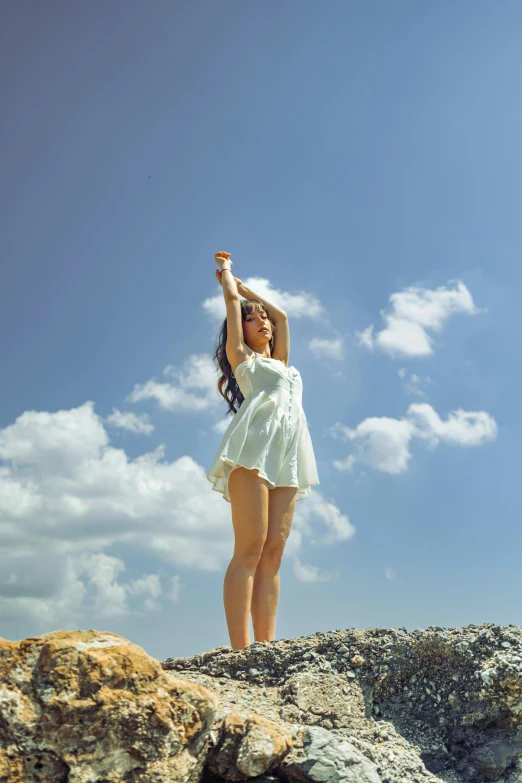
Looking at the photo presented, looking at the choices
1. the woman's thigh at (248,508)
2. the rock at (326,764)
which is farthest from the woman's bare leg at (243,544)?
the rock at (326,764)

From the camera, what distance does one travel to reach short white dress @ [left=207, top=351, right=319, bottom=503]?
5.68 metres

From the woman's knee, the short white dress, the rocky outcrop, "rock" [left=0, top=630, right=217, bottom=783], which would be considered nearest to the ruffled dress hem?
the short white dress

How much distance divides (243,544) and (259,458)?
71 cm

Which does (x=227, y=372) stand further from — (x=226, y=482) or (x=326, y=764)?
(x=326, y=764)

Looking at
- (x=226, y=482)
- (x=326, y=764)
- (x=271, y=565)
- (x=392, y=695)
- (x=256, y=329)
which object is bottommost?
(x=326, y=764)

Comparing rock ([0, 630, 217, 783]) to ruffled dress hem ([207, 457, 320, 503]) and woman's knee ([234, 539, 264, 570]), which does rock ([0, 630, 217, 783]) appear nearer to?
woman's knee ([234, 539, 264, 570])

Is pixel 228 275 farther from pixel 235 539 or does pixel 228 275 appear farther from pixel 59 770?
pixel 59 770

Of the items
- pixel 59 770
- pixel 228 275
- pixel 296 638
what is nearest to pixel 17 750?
pixel 59 770

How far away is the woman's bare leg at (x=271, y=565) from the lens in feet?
18.0

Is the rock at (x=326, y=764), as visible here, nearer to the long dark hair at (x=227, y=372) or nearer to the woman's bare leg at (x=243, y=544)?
the woman's bare leg at (x=243, y=544)

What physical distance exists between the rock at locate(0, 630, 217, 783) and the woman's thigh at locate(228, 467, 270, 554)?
2399 millimetres

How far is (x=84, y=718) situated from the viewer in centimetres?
291

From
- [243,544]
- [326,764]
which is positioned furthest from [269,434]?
[326,764]

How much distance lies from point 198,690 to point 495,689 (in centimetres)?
202
